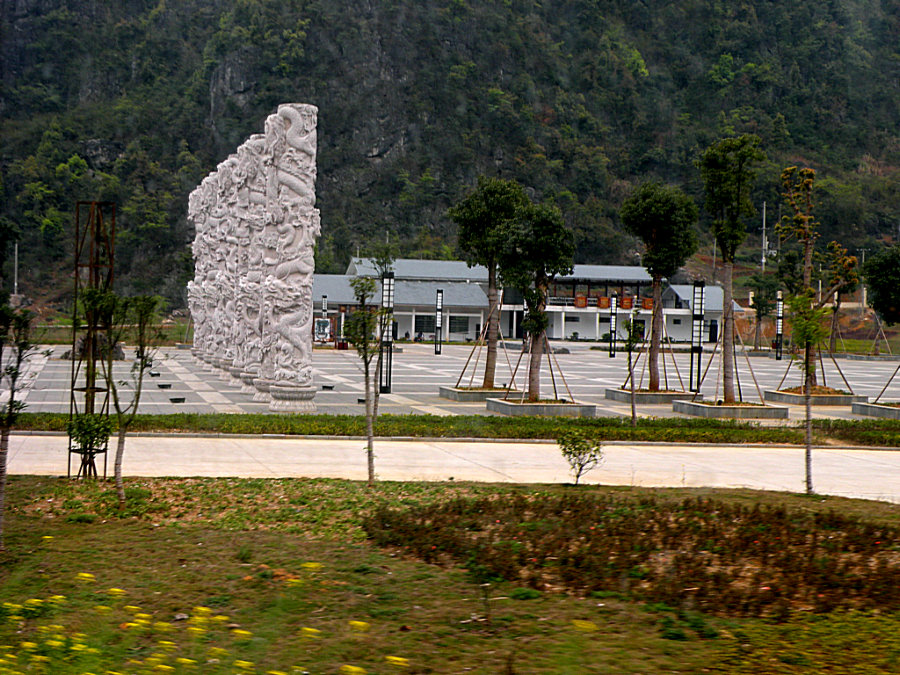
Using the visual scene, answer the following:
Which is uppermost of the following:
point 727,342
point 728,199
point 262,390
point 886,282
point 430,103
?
point 430,103

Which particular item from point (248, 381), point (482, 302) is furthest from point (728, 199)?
point (482, 302)

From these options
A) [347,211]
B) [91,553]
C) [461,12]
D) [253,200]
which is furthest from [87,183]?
[91,553]

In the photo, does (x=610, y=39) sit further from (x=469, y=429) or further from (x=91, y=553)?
(x=91, y=553)

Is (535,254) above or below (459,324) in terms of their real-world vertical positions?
above

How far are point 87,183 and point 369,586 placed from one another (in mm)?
94041

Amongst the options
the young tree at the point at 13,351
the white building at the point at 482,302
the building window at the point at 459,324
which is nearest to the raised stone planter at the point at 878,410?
the young tree at the point at 13,351

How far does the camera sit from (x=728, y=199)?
2523cm

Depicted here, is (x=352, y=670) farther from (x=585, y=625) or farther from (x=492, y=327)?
(x=492, y=327)

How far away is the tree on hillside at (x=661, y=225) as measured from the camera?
1066 inches

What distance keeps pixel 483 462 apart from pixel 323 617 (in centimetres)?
858

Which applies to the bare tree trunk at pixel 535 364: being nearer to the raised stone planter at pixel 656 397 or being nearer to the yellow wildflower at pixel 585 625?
the raised stone planter at pixel 656 397

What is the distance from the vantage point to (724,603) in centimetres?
715

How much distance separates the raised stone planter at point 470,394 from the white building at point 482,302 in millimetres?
41782

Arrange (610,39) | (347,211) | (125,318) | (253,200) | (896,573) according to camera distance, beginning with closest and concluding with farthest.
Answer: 1. (896,573)
2. (125,318)
3. (253,200)
4. (347,211)
5. (610,39)
